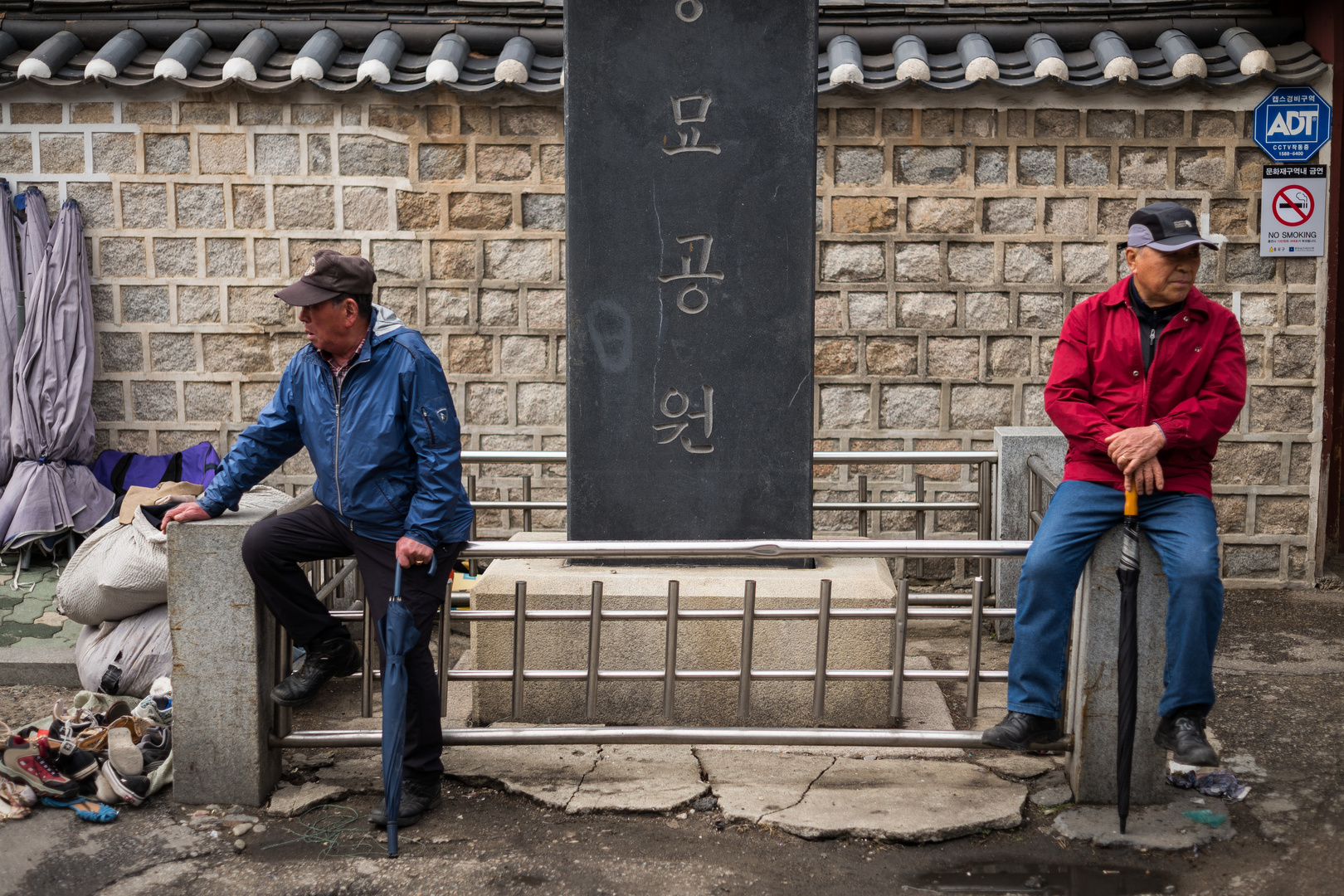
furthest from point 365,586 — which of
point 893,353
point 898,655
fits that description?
point 893,353

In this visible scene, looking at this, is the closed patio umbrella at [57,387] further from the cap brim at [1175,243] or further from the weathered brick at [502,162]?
the cap brim at [1175,243]

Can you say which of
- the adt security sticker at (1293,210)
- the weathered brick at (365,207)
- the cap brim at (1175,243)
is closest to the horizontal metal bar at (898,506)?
the cap brim at (1175,243)

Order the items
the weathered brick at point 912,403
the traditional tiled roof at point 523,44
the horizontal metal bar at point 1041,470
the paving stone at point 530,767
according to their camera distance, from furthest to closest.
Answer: the weathered brick at point 912,403 < the traditional tiled roof at point 523,44 < the horizontal metal bar at point 1041,470 < the paving stone at point 530,767

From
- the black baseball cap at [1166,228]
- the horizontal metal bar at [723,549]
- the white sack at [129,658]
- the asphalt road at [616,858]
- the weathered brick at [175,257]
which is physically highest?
the weathered brick at [175,257]

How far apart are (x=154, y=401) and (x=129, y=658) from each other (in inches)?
112

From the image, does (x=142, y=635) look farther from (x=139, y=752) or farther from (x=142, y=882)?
(x=142, y=882)

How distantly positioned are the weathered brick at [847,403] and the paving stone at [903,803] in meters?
3.38

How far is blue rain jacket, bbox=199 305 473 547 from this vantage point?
4.12 m

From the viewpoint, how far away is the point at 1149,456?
399 centimetres

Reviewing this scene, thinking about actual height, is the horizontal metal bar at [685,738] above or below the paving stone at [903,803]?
above

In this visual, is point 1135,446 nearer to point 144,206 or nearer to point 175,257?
point 175,257

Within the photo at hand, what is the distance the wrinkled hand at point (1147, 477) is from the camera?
4008 mm

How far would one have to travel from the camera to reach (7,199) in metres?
7.61

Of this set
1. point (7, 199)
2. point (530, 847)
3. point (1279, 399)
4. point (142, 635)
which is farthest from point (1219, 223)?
point (7, 199)
